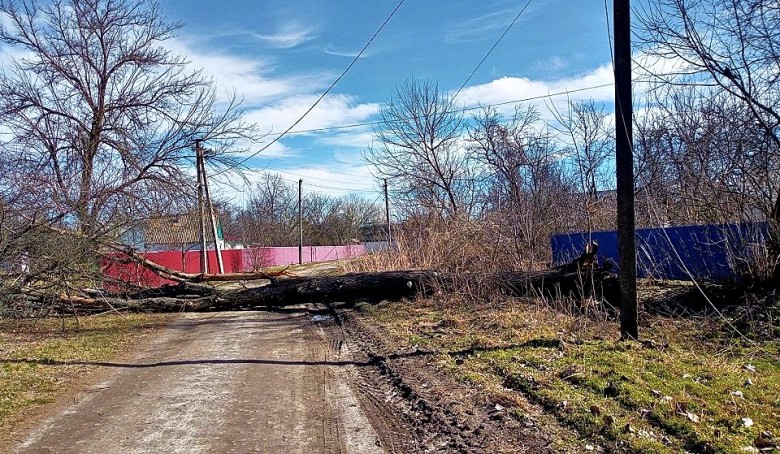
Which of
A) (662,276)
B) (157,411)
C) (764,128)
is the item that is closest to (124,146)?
(157,411)

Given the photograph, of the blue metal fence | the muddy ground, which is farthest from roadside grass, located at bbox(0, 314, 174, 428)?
the blue metal fence

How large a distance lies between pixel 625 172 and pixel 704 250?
17.4 ft

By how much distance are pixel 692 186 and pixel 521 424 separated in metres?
9.26

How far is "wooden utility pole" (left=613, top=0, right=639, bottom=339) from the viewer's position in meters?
7.50

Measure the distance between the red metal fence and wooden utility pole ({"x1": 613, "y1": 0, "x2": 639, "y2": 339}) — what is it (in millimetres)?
12132

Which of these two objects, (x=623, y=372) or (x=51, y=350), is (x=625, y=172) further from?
(x=51, y=350)

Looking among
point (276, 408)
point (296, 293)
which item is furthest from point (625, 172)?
point (296, 293)

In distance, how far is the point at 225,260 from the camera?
3956cm

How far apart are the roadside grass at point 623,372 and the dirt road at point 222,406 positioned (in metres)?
1.44

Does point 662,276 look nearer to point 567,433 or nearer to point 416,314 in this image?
point 416,314

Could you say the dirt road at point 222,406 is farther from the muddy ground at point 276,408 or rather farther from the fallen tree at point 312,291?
the fallen tree at point 312,291

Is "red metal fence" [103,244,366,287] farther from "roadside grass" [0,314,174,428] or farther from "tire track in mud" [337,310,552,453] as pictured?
"tire track in mud" [337,310,552,453]

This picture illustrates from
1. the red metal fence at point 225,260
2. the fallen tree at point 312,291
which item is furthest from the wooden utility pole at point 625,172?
the red metal fence at point 225,260

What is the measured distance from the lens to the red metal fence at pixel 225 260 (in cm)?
1591
